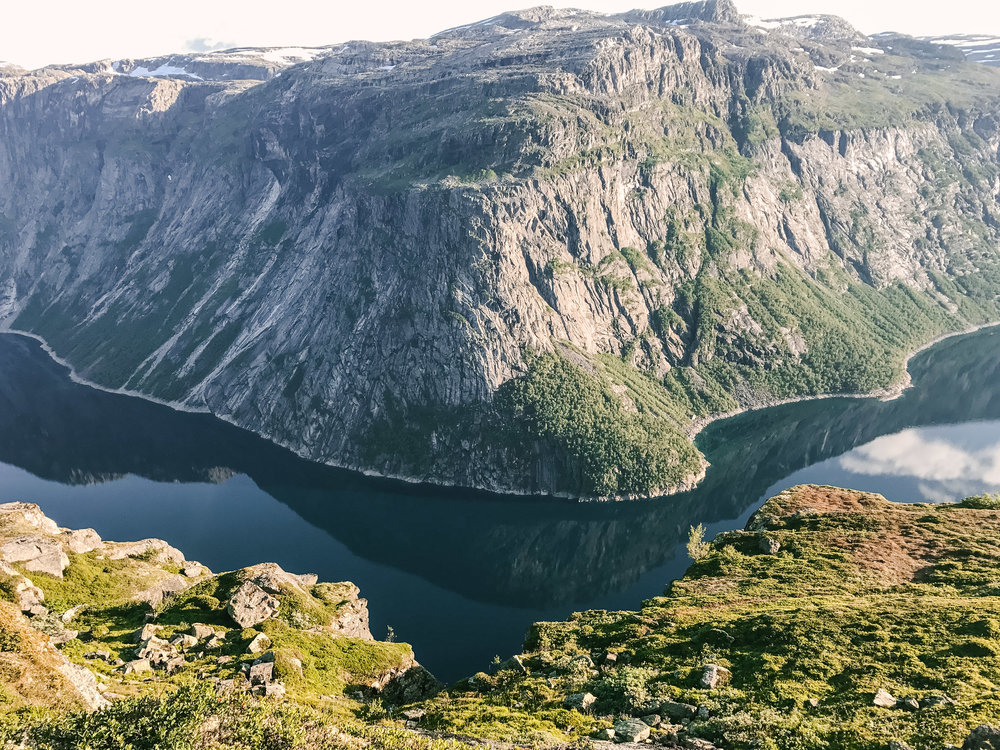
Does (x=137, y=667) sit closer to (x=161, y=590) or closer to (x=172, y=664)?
(x=172, y=664)

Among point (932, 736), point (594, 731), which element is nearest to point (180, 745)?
point (594, 731)

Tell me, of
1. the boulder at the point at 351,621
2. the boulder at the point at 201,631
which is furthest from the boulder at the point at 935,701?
the boulder at the point at 201,631

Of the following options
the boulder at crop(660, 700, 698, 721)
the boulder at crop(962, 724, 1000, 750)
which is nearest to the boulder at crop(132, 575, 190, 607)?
the boulder at crop(660, 700, 698, 721)

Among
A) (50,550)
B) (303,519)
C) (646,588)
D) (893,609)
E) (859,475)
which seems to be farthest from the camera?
(859,475)

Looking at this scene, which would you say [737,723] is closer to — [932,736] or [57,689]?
[932,736]

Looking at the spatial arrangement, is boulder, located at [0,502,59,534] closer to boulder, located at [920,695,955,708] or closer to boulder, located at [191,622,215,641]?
boulder, located at [191,622,215,641]

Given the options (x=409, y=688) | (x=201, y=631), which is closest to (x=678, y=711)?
(x=409, y=688)
